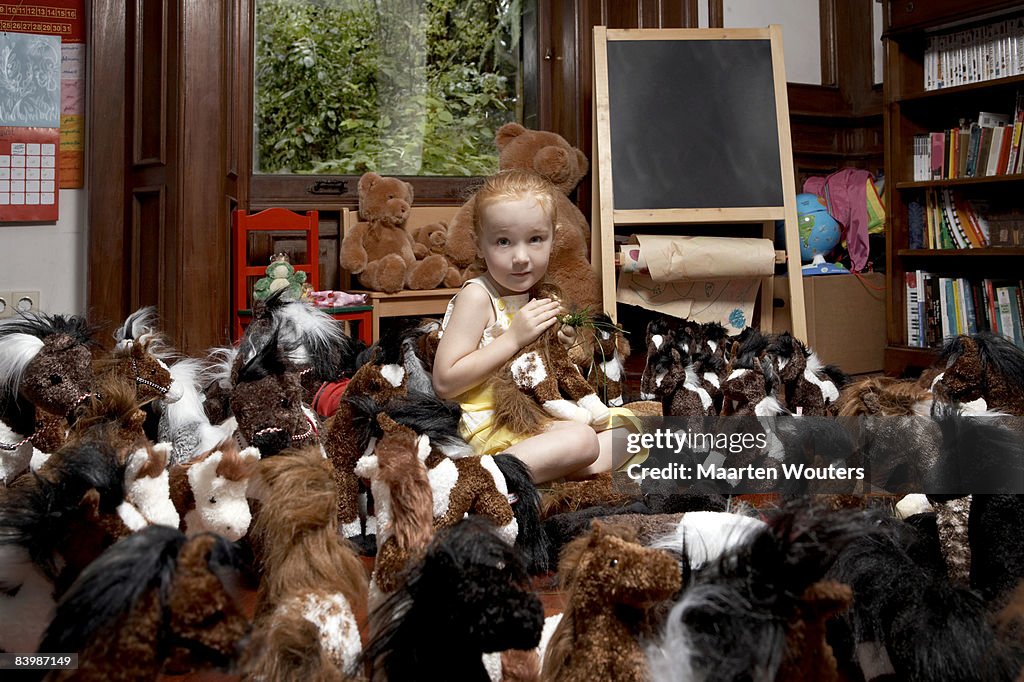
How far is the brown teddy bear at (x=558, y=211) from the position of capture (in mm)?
2873

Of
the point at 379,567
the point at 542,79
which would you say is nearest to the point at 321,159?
the point at 542,79

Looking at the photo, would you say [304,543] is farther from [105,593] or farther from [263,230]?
[263,230]

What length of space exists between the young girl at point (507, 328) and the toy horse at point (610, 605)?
29.1 inches

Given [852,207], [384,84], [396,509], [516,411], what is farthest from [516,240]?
[852,207]

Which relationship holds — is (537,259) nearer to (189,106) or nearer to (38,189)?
(189,106)

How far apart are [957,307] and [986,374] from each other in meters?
2.27

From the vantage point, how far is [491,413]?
1.60m

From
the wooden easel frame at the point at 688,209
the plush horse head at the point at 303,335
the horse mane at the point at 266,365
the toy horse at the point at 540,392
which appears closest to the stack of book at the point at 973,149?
the wooden easel frame at the point at 688,209

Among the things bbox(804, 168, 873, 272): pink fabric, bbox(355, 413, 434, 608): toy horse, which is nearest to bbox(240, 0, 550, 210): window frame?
bbox(804, 168, 873, 272): pink fabric

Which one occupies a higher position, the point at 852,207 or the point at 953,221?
the point at 852,207

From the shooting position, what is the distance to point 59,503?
78cm

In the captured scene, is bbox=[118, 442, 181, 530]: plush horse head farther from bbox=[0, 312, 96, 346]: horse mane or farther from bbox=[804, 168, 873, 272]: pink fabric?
bbox=[804, 168, 873, 272]: pink fabric

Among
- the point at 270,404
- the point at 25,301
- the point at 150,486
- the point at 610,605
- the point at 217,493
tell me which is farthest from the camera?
the point at 25,301

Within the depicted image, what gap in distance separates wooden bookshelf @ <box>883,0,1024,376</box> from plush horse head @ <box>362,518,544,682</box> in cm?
290
